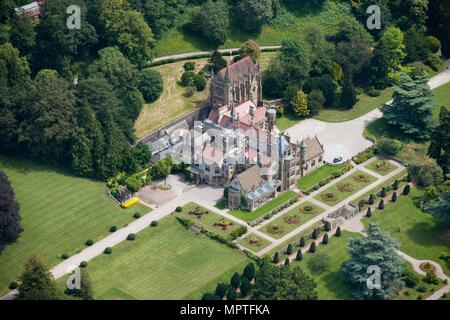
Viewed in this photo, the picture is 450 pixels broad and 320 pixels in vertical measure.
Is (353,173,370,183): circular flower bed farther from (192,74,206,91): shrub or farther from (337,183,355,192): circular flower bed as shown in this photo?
(192,74,206,91): shrub

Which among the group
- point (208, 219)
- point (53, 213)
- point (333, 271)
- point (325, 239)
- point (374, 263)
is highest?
point (53, 213)

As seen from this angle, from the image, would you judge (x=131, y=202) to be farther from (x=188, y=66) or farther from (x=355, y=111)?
(x=355, y=111)

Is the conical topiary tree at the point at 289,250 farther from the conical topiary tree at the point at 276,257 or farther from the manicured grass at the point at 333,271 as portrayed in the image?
the conical topiary tree at the point at 276,257

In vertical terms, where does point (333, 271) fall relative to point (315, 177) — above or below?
below

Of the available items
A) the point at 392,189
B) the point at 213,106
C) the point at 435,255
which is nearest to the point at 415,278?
the point at 435,255

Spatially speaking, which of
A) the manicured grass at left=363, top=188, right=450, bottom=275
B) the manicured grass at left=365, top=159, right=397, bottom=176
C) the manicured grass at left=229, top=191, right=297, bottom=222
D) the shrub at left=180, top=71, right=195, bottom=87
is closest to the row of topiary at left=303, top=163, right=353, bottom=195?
the manicured grass at left=229, top=191, right=297, bottom=222

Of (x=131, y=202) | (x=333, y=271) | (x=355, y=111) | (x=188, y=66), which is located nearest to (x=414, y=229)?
(x=333, y=271)

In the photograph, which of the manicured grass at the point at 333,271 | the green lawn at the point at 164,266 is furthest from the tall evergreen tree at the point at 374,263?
the green lawn at the point at 164,266
